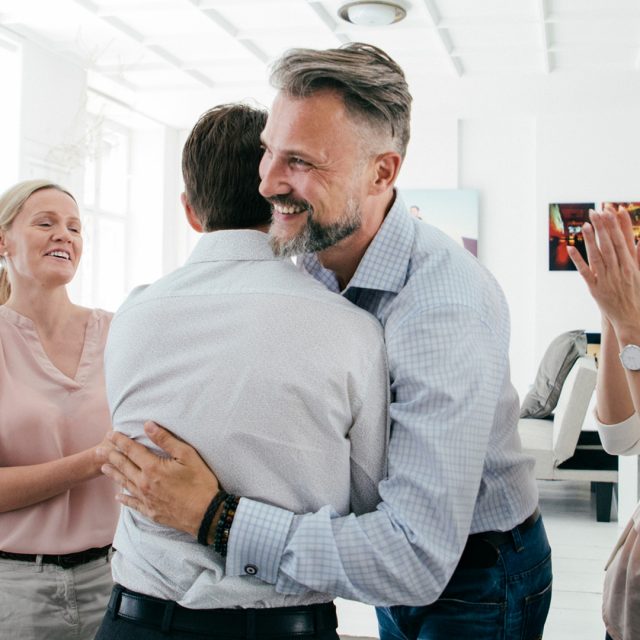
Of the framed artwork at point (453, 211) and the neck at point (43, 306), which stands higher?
the framed artwork at point (453, 211)

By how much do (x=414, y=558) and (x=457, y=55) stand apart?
748cm

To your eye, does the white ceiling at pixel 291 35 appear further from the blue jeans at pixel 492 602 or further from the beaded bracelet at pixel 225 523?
the beaded bracelet at pixel 225 523

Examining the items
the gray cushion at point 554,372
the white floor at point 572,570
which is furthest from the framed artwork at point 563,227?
the white floor at point 572,570

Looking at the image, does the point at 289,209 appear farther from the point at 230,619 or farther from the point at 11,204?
the point at 11,204

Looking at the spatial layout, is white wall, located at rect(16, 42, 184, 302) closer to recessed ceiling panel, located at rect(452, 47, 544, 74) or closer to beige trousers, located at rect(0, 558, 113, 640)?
recessed ceiling panel, located at rect(452, 47, 544, 74)

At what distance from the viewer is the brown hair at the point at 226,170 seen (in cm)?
133

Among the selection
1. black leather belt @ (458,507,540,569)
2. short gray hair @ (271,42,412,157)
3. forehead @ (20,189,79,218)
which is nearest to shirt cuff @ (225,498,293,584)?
black leather belt @ (458,507,540,569)

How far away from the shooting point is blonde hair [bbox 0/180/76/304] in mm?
2170

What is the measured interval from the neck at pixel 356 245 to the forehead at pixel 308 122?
15cm

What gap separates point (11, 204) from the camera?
2176 millimetres

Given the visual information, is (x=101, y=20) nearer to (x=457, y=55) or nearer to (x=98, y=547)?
(x=457, y=55)

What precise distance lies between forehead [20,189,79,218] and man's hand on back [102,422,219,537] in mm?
1136

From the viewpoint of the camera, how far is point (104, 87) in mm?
9078

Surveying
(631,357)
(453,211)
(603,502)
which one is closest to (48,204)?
(631,357)
